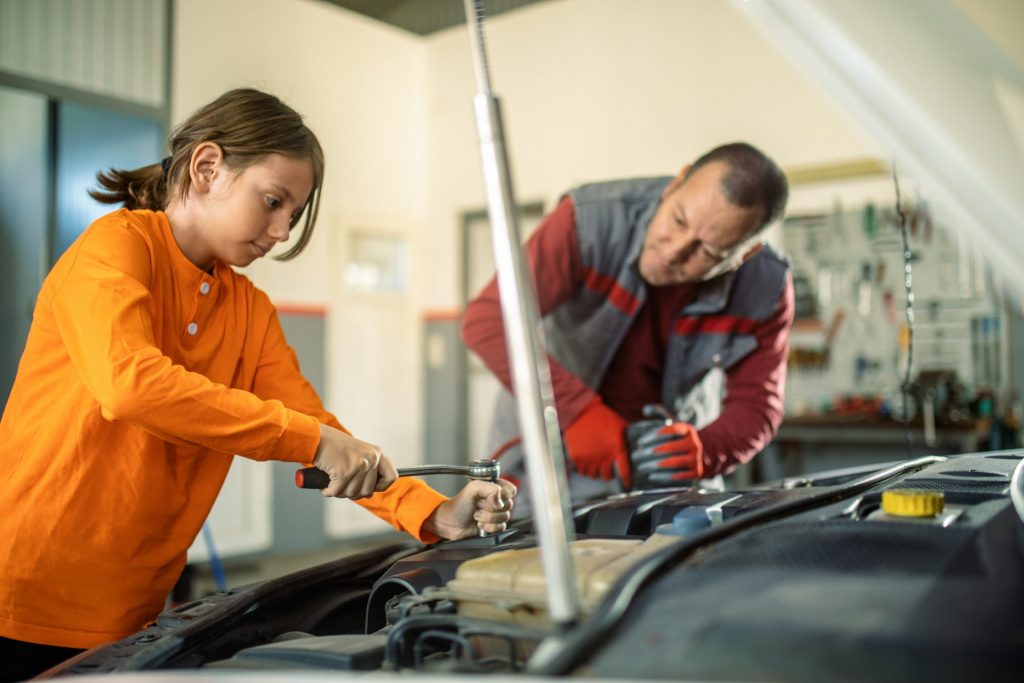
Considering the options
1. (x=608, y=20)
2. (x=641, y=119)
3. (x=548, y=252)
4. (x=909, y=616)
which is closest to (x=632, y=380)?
(x=548, y=252)

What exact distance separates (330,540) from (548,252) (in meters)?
3.70

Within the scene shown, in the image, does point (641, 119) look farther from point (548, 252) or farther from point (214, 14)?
point (548, 252)

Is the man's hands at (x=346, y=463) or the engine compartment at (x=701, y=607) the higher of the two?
the man's hands at (x=346, y=463)

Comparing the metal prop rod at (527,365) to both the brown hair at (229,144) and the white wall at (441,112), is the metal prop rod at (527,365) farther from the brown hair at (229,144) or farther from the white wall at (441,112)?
the white wall at (441,112)

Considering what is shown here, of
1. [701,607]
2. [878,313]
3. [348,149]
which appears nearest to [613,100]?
[348,149]

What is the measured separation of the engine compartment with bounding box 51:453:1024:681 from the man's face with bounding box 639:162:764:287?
687 mm

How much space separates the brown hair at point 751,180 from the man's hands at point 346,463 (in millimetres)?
936

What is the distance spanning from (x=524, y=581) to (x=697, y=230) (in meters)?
1.07

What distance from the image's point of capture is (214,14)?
14.4ft

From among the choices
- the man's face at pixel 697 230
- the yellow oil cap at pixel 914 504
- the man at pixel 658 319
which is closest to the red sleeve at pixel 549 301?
the man at pixel 658 319

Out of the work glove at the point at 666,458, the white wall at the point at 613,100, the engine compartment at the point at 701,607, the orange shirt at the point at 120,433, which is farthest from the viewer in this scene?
the white wall at the point at 613,100

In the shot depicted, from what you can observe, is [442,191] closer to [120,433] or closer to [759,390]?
[759,390]

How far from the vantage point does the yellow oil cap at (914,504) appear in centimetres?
77

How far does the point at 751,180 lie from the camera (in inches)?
63.8
